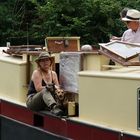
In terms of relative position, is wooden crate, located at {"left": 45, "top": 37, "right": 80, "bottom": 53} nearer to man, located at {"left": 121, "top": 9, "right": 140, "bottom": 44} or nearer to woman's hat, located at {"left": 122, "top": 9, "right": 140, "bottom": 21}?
man, located at {"left": 121, "top": 9, "right": 140, "bottom": 44}

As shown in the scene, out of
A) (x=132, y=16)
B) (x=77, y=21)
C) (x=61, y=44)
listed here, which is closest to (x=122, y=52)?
(x=132, y=16)

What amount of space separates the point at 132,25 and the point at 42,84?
1.20 meters

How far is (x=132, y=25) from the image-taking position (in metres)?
6.56

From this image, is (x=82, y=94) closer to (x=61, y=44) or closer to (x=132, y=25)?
(x=132, y=25)

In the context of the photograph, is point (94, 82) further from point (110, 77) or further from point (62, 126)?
point (62, 126)

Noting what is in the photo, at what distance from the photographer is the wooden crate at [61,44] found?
745 centimetres

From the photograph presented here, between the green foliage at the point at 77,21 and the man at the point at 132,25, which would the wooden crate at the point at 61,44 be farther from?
the green foliage at the point at 77,21

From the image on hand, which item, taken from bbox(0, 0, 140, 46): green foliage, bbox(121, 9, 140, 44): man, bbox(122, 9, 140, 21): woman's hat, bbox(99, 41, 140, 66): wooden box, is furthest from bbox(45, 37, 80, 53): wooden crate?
bbox(0, 0, 140, 46): green foliage

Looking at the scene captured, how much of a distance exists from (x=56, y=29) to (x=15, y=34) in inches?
81.9

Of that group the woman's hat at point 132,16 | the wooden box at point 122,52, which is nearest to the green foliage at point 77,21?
the woman's hat at point 132,16

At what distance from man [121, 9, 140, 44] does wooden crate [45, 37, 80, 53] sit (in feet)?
3.50

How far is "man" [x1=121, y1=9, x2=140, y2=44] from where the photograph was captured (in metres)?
6.44

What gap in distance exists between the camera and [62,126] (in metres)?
6.08

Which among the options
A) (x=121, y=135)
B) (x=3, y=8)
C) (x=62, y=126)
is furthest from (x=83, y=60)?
(x=3, y=8)
